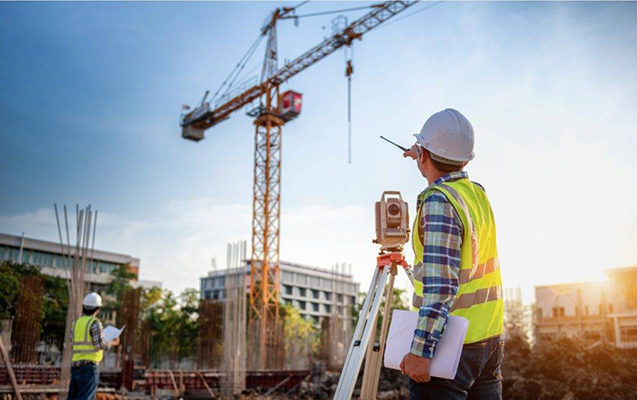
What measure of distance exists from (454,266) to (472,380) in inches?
14.1

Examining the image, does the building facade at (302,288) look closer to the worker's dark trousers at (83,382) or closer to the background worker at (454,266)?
the worker's dark trousers at (83,382)

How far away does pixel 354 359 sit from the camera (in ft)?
7.13

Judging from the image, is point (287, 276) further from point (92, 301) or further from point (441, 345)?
point (441, 345)

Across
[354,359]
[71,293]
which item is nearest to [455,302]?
[354,359]

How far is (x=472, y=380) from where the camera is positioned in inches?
65.4

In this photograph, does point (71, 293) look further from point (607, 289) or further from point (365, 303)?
point (607, 289)

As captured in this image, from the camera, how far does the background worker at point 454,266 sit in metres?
1.57

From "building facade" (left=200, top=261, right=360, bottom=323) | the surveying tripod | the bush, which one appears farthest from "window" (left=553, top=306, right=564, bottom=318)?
"building facade" (left=200, top=261, right=360, bottom=323)

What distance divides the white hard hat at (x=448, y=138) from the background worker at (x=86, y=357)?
13.4 feet

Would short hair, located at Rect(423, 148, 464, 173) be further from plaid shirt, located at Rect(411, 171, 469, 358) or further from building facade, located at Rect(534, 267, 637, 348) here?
building facade, located at Rect(534, 267, 637, 348)

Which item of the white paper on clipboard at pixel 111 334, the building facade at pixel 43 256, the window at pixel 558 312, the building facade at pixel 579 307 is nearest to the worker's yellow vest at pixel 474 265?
the white paper on clipboard at pixel 111 334

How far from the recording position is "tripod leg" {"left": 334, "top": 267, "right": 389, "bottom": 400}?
2.08 metres

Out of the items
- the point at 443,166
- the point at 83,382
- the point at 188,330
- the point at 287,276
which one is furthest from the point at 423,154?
the point at 287,276

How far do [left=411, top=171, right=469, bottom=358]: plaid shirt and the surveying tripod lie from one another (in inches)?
22.1
